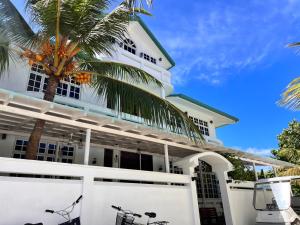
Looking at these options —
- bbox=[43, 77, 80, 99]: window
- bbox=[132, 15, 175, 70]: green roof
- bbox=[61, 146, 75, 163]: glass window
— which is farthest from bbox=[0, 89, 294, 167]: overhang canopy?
bbox=[132, 15, 175, 70]: green roof

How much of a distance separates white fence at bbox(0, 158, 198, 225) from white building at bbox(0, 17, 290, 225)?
0.8 inches

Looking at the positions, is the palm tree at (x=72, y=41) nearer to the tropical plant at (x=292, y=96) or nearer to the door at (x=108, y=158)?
the tropical plant at (x=292, y=96)

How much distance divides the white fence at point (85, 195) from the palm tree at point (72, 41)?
77cm

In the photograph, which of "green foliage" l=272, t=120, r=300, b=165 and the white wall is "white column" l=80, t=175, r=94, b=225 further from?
"green foliage" l=272, t=120, r=300, b=165

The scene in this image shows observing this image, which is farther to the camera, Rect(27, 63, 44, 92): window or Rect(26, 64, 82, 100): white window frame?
Rect(26, 64, 82, 100): white window frame

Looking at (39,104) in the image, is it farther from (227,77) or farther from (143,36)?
(227,77)

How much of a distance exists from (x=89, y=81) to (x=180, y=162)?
5116 millimetres

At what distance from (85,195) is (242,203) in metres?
8.13

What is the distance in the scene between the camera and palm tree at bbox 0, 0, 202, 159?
6812 millimetres

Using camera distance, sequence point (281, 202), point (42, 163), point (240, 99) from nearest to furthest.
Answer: point (42, 163) < point (281, 202) < point (240, 99)

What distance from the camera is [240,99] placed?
39406 millimetres

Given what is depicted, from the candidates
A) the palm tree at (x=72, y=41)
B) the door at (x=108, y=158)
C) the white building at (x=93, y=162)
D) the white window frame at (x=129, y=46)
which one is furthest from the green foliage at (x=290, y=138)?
the palm tree at (x=72, y=41)

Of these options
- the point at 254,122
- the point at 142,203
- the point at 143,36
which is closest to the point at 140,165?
the point at 142,203

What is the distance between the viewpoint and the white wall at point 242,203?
11365 millimetres
